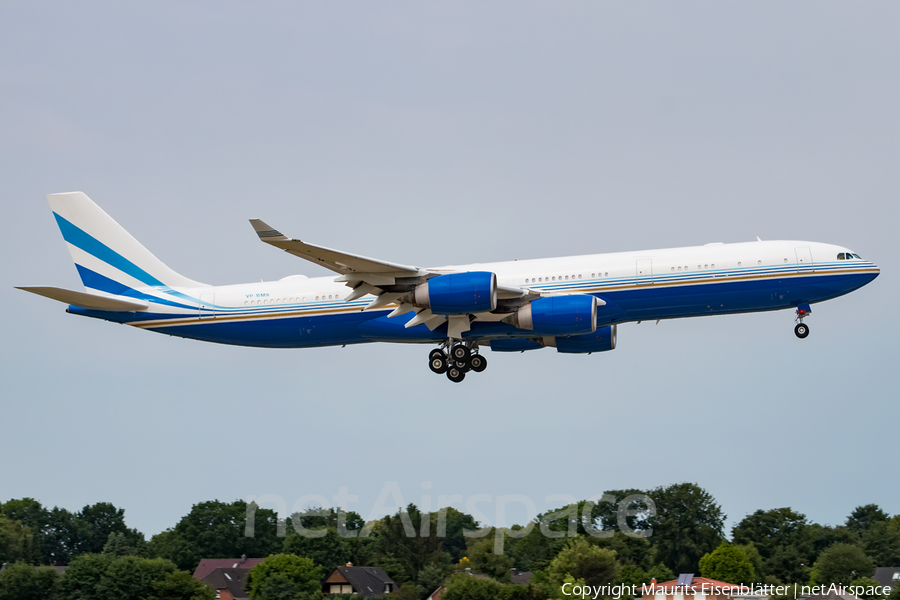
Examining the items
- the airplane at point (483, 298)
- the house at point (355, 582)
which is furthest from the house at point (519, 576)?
the airplane at point (483, 298)

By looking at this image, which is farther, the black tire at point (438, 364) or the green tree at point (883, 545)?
the green tree at point (883, 545)

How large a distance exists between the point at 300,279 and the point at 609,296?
14489 millimetres

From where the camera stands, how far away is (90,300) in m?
48.0

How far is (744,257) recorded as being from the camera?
142 ft

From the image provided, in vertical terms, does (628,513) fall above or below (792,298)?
below

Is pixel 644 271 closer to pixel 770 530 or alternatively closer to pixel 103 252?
pixel 103 252

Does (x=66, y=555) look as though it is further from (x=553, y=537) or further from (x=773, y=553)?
(x=773, y=553)

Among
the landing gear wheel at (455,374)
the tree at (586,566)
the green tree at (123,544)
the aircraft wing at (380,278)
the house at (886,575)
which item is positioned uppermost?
the aircraft wing at (380,278)

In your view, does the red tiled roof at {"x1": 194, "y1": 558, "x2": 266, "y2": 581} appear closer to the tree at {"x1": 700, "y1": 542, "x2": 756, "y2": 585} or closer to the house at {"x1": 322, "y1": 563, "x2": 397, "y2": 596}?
the house at {"x1": 322, "y1": 563, "x2": 397, "y2": 596}

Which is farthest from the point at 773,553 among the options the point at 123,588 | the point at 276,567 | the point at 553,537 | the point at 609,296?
the point at 609,296

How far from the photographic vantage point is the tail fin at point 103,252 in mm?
51219

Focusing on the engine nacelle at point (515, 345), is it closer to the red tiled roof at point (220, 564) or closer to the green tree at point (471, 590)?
the green tree at point (471, 590)

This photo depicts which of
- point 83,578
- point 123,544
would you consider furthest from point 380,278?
point 123,544

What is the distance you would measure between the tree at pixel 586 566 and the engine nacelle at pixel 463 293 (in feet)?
121
